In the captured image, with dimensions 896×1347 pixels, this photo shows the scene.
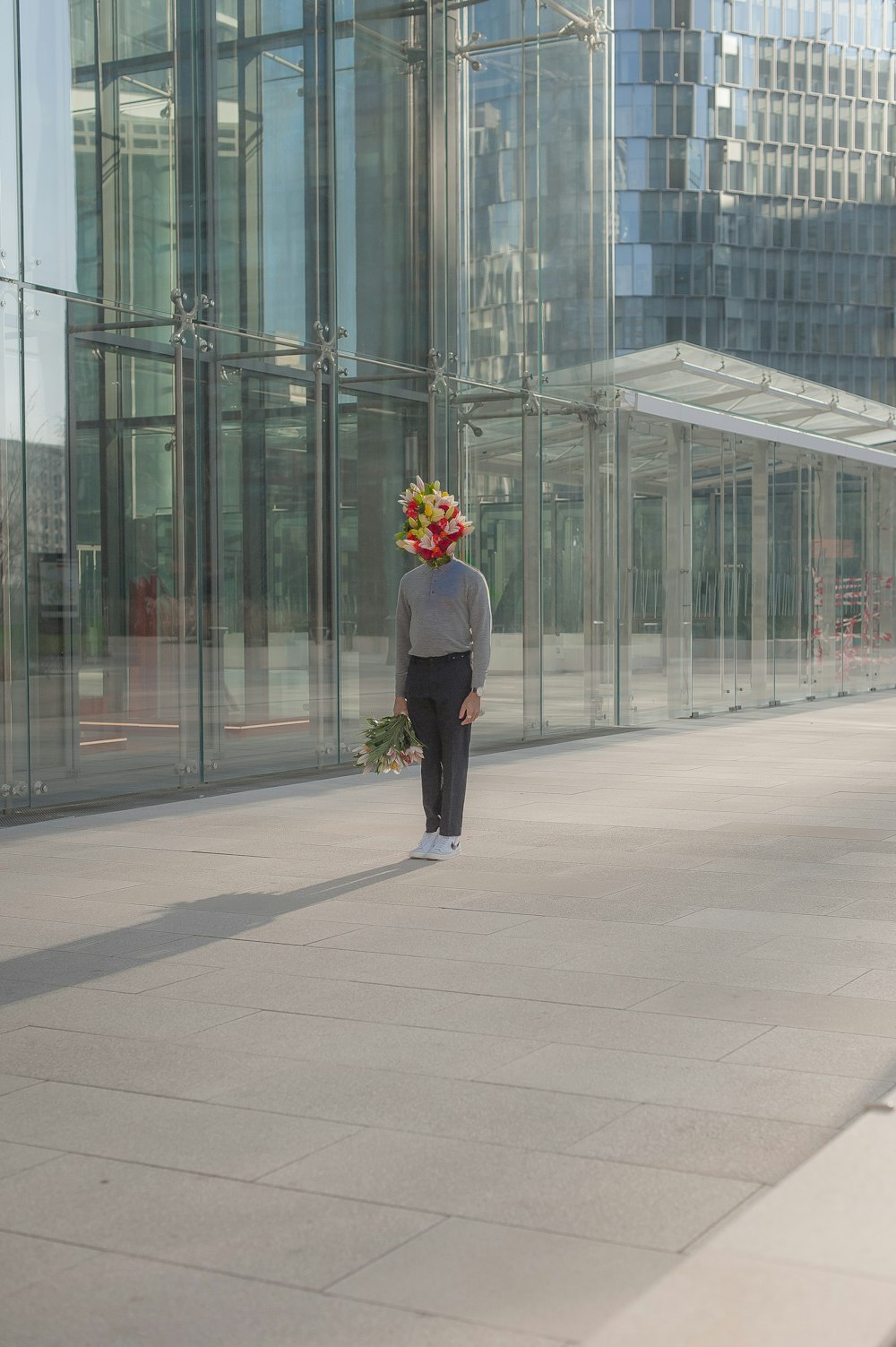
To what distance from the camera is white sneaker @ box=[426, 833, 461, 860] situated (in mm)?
9094

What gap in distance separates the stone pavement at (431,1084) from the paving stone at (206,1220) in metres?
0.01

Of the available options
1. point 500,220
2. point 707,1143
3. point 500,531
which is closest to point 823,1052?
point 707,1143

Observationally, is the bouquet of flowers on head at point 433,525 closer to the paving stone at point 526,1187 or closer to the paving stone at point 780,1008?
the paving stone at point 780,1008

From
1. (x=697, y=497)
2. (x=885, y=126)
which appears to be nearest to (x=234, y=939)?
(x=697, y=497)

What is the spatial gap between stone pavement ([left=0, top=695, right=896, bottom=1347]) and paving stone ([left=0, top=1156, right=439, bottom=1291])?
1 cm

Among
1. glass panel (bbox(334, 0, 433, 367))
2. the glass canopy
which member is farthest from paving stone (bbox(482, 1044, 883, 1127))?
the glass canopy

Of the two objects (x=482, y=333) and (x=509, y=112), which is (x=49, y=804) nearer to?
(x=482, y=333)

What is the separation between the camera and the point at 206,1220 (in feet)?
12.2

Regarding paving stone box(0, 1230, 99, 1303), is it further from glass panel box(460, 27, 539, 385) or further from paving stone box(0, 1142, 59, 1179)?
glass panel box(460, 27, 539, 385)

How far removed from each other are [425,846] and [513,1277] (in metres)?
5.80

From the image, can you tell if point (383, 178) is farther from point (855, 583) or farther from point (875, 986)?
point (855, 583)

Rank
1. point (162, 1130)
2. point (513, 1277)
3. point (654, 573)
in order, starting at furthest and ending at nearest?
1. point (654, 573)
2. point (162, 1130)
3. point (513, 1277)

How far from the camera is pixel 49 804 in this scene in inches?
467

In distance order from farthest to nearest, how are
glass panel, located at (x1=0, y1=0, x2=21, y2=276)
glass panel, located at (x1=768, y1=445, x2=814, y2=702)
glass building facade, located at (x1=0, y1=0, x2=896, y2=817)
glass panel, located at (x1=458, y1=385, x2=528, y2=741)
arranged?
1. glass panel, located at (x1=768, y1=445, x2=814, y2=702)
2. glass panel, located at (x1=458, y1=385, x2=528, y2=741)
3. glass building facade, located at (x1=0, y1=0, x2=896, y2=817)
4. glass panel, located at (x1=0, y1=0, x2=21, y2=276)
